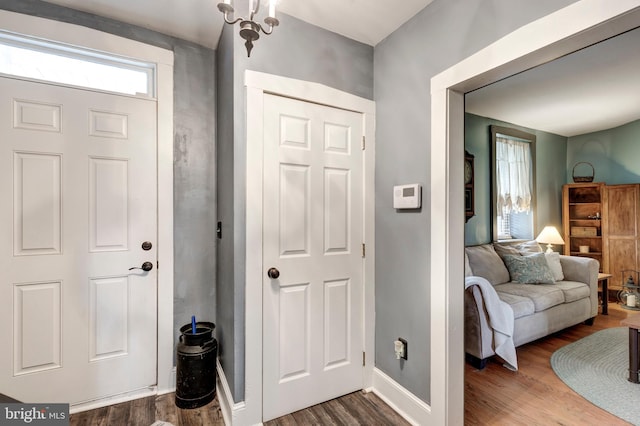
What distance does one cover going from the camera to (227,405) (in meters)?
1.89

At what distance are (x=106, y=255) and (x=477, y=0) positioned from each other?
2669mm

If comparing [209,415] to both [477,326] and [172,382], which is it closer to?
[172,382]

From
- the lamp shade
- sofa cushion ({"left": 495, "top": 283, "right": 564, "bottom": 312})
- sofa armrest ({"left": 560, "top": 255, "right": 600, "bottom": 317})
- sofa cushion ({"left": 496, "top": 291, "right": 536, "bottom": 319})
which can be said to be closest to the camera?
sofa cushion ({"left": 496, "top": 291, "right": 536, "bottom": 319})

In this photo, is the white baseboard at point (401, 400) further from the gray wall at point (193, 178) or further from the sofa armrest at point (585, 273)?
the sofa armrest at point (585, 273)

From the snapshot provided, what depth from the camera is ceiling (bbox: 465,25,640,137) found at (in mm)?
2750

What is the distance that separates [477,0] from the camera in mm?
1545

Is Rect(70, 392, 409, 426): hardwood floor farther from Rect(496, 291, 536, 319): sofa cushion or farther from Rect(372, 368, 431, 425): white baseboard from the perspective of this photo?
Rect(496, 291, 536, 319): sofa cushion

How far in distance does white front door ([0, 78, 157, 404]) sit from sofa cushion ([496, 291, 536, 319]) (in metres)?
3.10

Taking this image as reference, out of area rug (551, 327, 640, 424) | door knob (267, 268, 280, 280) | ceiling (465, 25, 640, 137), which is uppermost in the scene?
ceiling (465, 25, 640, 137)

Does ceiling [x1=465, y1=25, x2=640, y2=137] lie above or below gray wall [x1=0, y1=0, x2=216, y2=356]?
above

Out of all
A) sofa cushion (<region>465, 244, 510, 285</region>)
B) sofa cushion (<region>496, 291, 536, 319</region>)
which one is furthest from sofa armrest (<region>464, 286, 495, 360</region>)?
sofa cushion (<region>465, 244, 510, 285</region>)

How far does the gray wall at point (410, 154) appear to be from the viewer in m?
1.68

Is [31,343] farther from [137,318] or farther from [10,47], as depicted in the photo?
[10,47]

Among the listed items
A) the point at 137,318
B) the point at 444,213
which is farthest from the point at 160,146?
the point at 444,213
